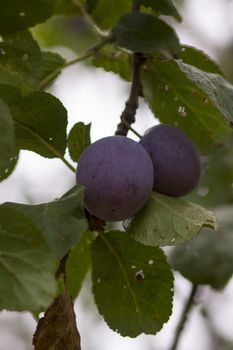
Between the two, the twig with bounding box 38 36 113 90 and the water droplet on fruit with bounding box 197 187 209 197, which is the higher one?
the twig with bounding box 38 36 113 90

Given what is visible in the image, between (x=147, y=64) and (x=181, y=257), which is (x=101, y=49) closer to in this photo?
(x=147, y=64)

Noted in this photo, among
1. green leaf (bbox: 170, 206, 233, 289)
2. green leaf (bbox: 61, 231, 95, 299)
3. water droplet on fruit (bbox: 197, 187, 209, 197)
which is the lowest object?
water droplet on fruit (bbox: 197, 187, 209, 197)

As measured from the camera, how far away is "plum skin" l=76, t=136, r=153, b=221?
102 cm

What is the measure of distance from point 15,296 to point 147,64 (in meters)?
0.64

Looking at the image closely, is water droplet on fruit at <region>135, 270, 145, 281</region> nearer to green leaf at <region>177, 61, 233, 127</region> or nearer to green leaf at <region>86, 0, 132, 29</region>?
green leaf at <region>177, 61, 233, 127</region>

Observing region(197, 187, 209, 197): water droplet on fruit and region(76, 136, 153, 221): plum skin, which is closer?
region(76, 136, 153, 221): plum skin

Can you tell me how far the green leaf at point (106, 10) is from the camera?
1467 millimetres

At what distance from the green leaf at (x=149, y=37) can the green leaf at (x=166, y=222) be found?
0.25 metres

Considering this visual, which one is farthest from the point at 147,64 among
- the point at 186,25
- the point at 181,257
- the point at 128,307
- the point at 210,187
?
the point at 186,25

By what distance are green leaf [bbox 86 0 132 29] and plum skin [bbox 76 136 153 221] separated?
49 cm

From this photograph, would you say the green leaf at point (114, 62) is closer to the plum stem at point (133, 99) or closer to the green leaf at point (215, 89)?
the plum stem at point (133, 99)

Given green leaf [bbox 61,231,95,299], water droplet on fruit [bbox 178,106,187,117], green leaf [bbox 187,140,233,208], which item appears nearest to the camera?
green leaf [bbox 61,231,95,299]

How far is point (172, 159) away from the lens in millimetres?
1179

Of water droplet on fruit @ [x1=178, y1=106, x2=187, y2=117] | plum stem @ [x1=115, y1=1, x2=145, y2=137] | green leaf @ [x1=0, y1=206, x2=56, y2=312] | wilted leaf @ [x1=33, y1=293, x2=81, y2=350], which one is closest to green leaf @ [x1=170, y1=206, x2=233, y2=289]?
water droplet on fruit @ [x1=178, y1=106, x2=187, y2=117]
